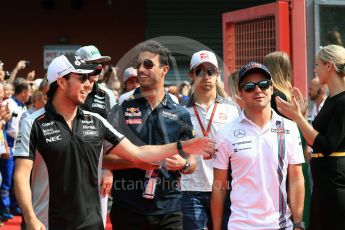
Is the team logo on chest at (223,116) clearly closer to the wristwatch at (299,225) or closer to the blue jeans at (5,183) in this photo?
the wristwatch at (299,225)

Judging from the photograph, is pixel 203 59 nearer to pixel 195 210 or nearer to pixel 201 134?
pixel 201 134

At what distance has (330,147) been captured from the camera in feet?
20.5

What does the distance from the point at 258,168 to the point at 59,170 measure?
1.45m

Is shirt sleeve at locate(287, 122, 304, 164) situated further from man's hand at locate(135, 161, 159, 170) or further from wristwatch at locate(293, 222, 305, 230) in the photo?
man's hand at locate(135, 161, 159, 170)

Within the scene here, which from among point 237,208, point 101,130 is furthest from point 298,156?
point 101,130

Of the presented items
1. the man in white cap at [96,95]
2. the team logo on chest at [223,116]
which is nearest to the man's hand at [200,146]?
the man in white cap at [96,95]

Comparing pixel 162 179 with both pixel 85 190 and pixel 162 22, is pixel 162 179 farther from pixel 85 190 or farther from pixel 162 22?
pixel 162 22

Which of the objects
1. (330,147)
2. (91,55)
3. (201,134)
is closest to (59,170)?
(330,147)

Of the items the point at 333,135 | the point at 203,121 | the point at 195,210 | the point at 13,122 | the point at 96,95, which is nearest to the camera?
the point at 333,135

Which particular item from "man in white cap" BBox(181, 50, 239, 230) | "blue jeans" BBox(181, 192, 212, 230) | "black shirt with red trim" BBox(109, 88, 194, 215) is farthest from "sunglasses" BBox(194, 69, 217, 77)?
"blue jeans" BBox(181, 192, 212, 230)

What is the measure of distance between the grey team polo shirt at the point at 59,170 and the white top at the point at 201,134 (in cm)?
226

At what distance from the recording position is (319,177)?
259 inches

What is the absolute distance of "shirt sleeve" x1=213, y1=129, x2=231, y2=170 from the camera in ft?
18.4

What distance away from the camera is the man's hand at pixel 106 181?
6.35 meters
